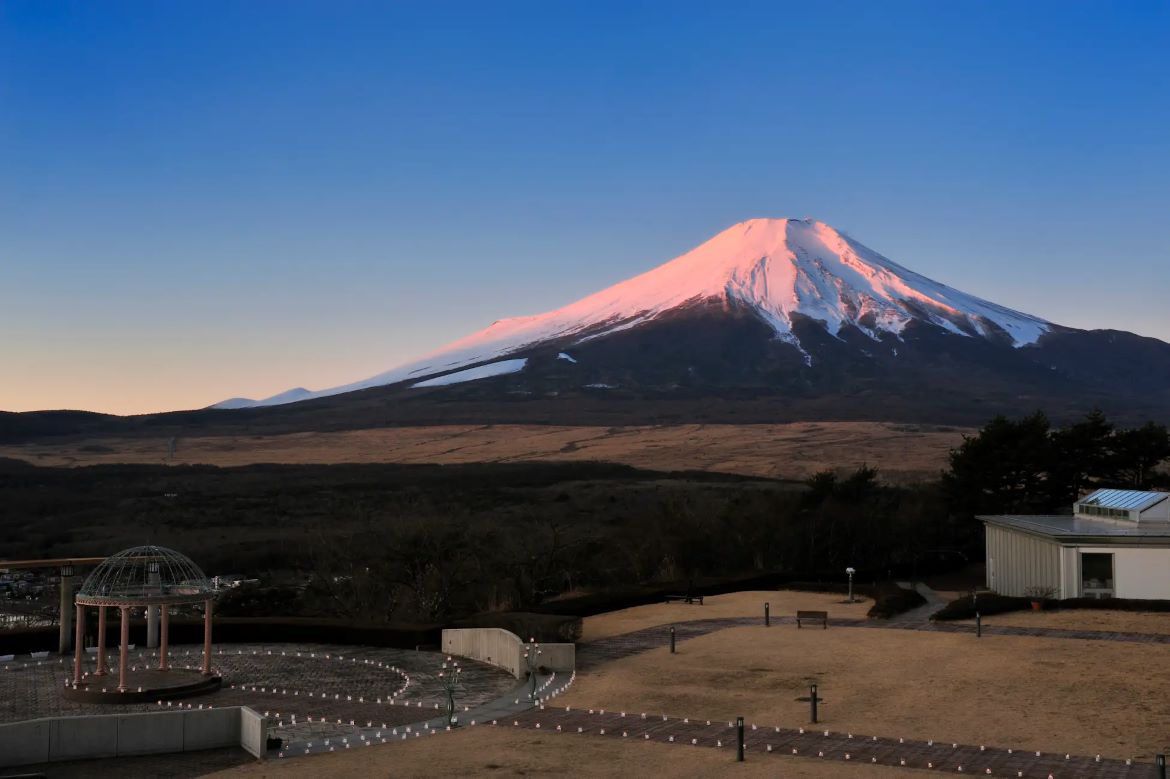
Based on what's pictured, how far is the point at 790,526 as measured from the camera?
45.2 metres

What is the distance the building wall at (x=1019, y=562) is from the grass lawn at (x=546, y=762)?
18.1 meters

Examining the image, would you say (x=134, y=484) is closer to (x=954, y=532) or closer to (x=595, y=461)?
(x=595, y=461)

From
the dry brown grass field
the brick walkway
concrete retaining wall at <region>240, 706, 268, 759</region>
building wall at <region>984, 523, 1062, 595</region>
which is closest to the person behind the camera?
the brick walkway

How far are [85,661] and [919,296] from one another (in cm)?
17313

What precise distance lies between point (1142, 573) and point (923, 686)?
12.4m

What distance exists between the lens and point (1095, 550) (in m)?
29.7

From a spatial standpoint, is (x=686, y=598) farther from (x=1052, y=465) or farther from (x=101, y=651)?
(x=1052, y=465)

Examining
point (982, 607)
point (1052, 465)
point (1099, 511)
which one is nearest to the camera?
point (982, 607)

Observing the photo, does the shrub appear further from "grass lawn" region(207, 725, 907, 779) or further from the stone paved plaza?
"grass lawn" region(207, 725, 907, 779)

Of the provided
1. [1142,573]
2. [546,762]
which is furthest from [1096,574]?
[546,762]

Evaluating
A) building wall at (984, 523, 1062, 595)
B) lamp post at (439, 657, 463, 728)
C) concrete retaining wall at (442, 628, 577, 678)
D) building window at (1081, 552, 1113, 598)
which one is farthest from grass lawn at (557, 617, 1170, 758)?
building wall at (984, 523, 1062, 595)

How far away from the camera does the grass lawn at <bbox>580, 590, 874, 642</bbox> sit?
2891 cm

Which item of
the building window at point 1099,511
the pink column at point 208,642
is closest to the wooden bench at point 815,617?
the building window at point 1099,511

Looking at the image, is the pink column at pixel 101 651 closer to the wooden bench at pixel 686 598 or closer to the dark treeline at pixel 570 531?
the dark treeline at pixel 570 531
